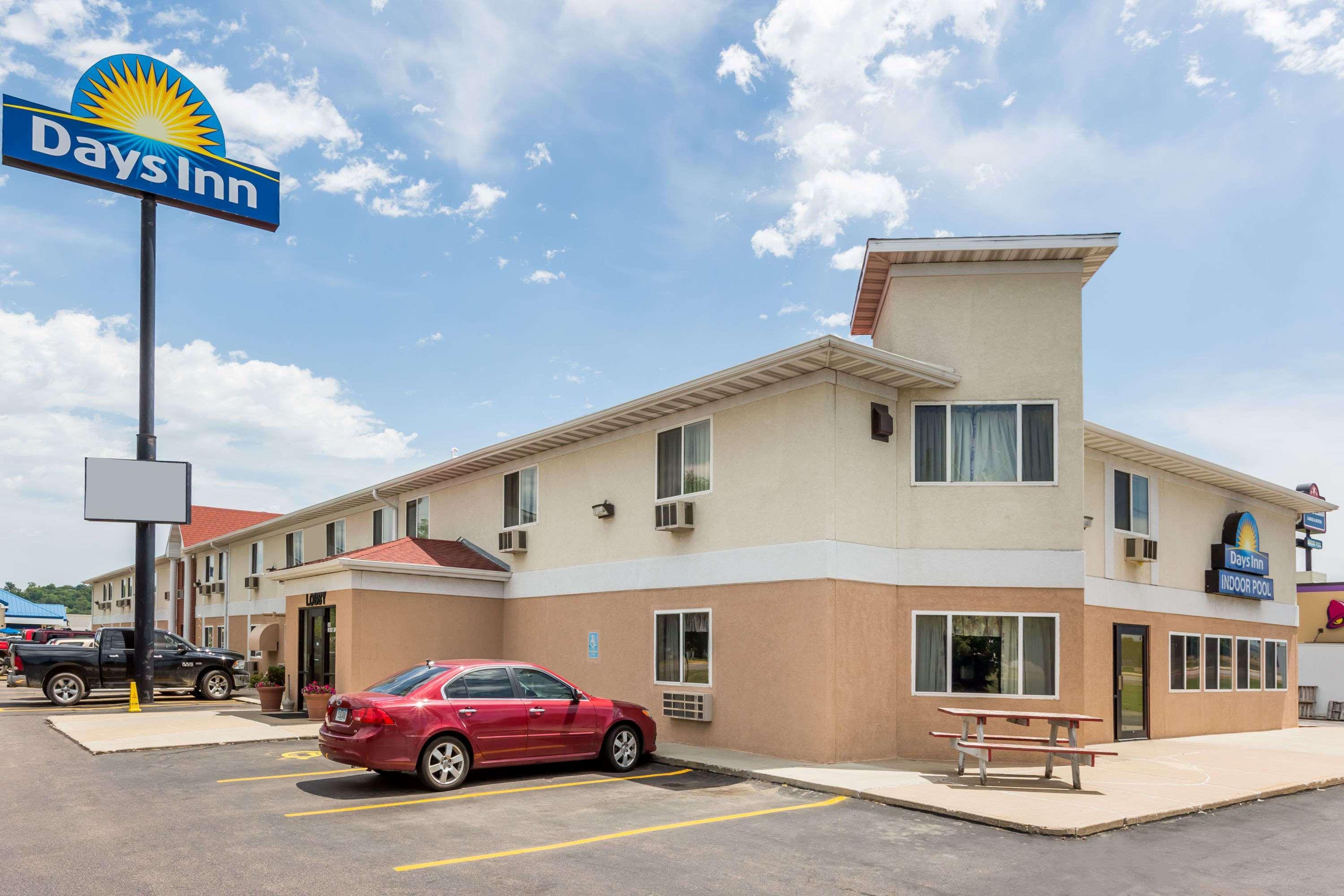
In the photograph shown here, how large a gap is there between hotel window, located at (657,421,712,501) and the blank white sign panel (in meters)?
12.2

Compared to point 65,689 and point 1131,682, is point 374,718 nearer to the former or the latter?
point 1131,682

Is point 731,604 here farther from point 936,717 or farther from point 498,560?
point 498,560

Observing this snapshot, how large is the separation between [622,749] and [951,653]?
4.82 meters

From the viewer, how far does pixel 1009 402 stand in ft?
48.2

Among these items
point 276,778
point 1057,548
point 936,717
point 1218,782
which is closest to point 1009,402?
point 1057,548

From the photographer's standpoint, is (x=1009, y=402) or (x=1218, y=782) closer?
(x=1218, y=782)

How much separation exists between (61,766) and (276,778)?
3275 millimetres

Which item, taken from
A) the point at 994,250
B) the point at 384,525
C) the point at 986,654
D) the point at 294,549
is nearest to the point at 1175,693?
the point at 986,654

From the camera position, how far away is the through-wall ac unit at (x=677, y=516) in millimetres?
15844

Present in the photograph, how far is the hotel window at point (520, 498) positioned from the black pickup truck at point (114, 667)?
9.66 meters

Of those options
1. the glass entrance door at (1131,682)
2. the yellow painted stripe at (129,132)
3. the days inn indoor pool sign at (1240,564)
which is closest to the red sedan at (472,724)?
the glass entrance door at (1131,682)

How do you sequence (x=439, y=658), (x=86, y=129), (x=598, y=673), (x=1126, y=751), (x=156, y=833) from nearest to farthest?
1. (x=156, y=833)
2. (x=1126, y=751)
3. (x=598, y=673)
4. (x=439, y=658)
5. (x=86, y=129)

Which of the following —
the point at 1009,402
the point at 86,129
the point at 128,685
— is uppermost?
the point at 86,129

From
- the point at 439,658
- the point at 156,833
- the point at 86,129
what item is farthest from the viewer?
the point at 86,129
